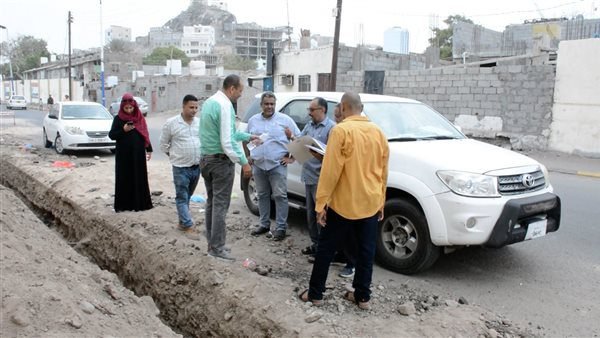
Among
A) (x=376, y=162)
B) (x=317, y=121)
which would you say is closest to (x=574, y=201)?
(x=317, y=121)

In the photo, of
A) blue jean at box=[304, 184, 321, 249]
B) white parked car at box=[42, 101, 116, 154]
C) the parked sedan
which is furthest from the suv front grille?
the parked sedan

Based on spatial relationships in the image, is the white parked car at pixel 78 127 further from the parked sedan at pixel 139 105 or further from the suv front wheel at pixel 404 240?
the suv front wheel at pixel 404 240

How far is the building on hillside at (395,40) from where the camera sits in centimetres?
2903

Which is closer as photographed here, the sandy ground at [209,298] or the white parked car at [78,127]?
the sandy ground at [209,298]

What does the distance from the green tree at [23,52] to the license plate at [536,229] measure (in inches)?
3875

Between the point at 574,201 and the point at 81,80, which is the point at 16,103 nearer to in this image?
the point at 81,80

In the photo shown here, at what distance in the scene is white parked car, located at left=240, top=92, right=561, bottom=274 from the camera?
454cm

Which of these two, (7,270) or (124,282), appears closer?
(7,270)

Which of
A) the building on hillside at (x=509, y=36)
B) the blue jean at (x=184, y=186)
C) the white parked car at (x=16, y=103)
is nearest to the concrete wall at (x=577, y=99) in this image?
the building on hillside at (x=509, y=36)

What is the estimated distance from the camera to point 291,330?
3.87 meters

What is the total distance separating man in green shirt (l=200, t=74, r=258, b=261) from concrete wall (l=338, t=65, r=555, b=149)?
12610 mm

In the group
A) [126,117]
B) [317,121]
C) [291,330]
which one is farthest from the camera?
[126,117]

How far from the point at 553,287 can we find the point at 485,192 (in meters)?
1.16

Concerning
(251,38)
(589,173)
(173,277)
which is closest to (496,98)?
(589,173)
